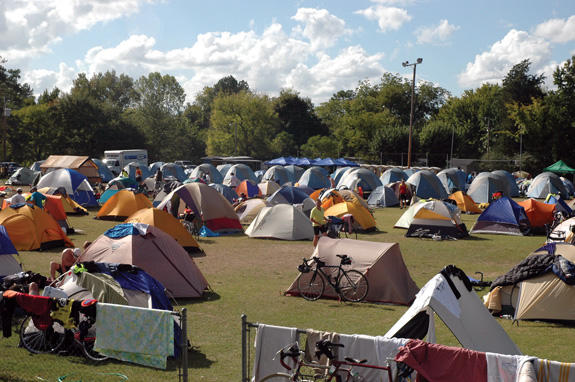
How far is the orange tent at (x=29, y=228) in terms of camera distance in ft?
56.2

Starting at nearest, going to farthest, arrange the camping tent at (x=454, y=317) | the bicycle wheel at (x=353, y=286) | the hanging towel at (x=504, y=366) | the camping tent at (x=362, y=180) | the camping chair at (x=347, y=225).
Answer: the hanging towel at (x=504, y=366) → the camping tent at (x=454, y=317) → the bicycle wheel at (x=353, y=286) → the camping chair at (x=347, y=225) → the camping tent at (x=362, y=180)

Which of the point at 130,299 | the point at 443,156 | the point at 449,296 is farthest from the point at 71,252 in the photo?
the point at 443,156

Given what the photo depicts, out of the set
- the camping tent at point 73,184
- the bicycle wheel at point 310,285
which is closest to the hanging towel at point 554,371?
the bicycle wheel at point 310,285

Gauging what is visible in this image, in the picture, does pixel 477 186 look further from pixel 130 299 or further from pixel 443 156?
pixel 130 299

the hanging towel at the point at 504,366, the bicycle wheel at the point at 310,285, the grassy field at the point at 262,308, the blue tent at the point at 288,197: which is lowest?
the grassy field at the point at 262,308

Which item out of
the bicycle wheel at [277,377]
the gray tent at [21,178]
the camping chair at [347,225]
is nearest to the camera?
the bicycle wheel at [277,377]

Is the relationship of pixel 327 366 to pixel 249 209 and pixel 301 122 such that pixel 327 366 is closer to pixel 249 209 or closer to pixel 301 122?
pixel 249 209

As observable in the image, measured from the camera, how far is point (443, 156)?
60.4 metres

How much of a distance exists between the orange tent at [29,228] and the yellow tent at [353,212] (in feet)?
32.7

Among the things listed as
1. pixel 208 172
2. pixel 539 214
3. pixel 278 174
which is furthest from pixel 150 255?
pixel 278 174

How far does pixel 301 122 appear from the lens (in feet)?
276

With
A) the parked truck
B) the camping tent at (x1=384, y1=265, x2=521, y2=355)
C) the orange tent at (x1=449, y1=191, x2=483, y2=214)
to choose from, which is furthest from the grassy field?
the parked truck

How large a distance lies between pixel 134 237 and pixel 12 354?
3.96 m

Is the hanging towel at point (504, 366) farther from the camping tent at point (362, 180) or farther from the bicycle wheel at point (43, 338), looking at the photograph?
the camping tent at point (362, 180)
